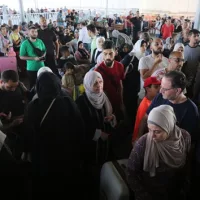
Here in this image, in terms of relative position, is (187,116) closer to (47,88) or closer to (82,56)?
(47,88)

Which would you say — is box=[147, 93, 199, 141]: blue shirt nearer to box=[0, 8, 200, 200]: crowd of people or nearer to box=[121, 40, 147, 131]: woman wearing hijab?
box=[0, 8, 200, 200]: crowd of people

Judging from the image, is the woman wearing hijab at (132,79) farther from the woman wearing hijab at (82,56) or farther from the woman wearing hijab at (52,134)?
the woman wearing hijab at (52,134)

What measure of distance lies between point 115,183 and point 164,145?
1.82ft

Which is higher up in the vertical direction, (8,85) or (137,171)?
(8,85)

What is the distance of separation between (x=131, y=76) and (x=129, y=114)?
0.66 m

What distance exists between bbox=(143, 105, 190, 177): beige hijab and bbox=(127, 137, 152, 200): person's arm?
34 mm

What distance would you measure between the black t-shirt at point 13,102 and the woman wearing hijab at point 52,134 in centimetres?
69

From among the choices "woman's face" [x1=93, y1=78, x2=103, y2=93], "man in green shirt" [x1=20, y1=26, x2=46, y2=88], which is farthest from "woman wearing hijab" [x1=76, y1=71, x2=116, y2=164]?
"man in green shirt" [x1=20, y1=26, x2=46, y2=88]

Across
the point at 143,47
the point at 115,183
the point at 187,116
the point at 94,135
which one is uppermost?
the point at 143,47

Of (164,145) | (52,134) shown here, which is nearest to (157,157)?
(164,145)

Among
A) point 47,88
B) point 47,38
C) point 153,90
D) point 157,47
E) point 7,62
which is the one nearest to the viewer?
point 47,88

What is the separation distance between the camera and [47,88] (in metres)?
1.66

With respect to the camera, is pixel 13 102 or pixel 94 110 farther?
pixel 13 102

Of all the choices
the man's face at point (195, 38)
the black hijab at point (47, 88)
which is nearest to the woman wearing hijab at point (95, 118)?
the black hijab at point (47, 88)
